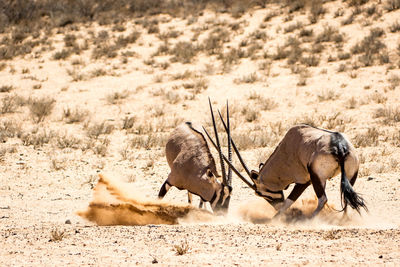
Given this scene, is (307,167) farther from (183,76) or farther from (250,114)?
(183,76)

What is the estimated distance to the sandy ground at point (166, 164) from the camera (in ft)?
19.0

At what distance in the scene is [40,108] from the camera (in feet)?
53.8

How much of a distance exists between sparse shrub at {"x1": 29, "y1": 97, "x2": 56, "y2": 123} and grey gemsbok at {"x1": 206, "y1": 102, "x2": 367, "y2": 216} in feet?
29.7

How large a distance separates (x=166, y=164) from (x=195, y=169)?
4012 millimetres

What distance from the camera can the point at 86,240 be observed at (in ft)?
20.7

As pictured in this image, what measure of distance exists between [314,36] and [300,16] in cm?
305

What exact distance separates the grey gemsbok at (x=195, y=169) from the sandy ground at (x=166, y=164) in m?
0.35

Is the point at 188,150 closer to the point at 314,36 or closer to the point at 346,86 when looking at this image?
the point at 346,86

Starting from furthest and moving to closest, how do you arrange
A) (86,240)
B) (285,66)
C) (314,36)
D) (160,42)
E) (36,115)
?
(160,42), (314,36), (285,66), (36,115), (86,240)

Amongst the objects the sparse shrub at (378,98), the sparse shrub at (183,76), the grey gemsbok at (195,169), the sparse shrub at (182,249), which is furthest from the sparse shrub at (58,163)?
the sparse shrub at (378,98)

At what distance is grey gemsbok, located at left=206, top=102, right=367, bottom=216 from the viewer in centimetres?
738

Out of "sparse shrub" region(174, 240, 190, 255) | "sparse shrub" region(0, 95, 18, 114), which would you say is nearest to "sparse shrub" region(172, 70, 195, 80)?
"sparse shrub" region(0, 95, 18, 114)

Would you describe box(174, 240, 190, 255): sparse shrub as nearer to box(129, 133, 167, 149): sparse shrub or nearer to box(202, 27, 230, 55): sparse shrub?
box(129, 133, 167, 149): sparse shrub

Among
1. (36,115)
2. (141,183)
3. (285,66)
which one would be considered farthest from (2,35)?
(141,183)
